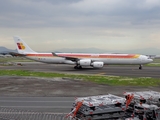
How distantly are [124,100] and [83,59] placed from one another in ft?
145

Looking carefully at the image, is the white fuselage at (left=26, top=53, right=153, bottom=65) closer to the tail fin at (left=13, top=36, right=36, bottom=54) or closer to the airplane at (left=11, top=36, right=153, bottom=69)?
the airplane at (left=11, top=36, right=153, bottom=69)

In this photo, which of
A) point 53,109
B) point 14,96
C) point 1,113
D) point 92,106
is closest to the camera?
point 92,106

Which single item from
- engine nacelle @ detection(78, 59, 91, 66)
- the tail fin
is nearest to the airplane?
engine nacelle @ detection(78, 59, 91, 66)

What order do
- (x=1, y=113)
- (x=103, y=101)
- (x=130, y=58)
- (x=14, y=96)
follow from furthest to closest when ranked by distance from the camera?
(x=130, y=58) → (x=14, y=96) → (x=1, y=113) → (x=103, y=101)

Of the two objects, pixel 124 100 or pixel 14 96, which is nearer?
pixel 124 100

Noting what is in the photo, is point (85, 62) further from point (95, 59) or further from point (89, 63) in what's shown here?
point (95, 59)

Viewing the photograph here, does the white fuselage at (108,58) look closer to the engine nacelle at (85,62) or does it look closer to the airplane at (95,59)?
the airplane at (95,59)

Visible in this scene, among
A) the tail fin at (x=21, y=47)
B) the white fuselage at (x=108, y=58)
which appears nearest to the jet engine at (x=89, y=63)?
the white fuselage at (x=108, y=58)

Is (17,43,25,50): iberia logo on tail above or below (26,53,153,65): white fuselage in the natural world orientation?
above

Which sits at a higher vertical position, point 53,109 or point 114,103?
point 114,103

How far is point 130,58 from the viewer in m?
55.4

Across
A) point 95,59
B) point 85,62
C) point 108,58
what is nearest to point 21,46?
point 85,62

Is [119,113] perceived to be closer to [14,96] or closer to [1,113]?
[1,113]

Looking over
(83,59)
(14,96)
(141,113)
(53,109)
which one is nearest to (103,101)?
(141,113)
